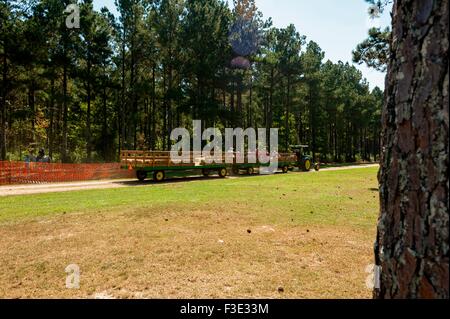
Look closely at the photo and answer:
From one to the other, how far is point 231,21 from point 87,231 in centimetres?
3528

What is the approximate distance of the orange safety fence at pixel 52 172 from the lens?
802 inches

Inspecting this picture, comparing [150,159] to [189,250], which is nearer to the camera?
[189,250]

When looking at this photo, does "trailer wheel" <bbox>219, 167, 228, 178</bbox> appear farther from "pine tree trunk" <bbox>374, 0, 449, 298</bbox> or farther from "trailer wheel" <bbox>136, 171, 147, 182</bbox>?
"pine tree trunk" <bbox>374, 0, 449, 298</bbox>

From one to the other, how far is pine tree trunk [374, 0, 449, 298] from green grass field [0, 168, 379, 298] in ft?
6.85

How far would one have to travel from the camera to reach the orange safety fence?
20375 mm

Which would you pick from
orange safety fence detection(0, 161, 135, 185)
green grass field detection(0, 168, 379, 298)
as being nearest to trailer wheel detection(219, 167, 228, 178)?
orange safety fence detection(0, 161, 135, 185)

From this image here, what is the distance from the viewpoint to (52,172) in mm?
22062

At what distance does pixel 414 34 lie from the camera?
1953 mm

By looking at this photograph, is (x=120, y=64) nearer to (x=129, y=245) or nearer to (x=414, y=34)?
(x=129, y=245)

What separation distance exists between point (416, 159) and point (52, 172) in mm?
23897
